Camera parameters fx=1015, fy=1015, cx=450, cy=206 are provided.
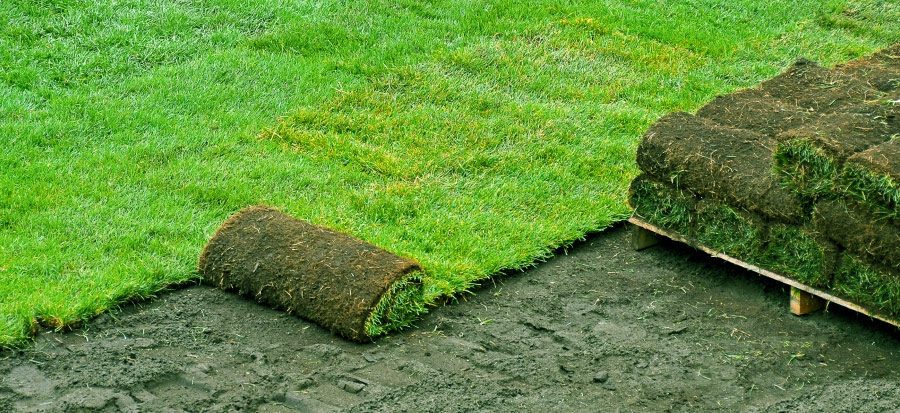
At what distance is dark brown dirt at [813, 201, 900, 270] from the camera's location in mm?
5512

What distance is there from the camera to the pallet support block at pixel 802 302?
20.2ft

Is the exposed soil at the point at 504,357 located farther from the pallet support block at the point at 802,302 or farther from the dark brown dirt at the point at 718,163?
the dark brown dirt at the point at 718,163

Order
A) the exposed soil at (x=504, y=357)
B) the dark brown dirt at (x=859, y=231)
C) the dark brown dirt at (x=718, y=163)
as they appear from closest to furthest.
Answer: the exposed soil at (x=504, y=357) → the dark brown dirt at (x=859, y=231) → the dark brown dirt at (x=718, y=163)

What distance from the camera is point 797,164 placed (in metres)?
5.80

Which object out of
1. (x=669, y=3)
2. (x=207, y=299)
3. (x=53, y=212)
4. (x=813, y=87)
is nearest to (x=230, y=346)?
(x=207, y=299)

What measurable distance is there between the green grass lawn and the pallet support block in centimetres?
162

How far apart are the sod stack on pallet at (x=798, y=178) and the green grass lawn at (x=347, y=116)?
3.34 feet

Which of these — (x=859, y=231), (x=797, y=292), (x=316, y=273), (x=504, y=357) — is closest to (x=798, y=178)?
(x=859, y=231)

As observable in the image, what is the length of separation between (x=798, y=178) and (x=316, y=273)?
9.29 feet

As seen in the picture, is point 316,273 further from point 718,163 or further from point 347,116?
point 347,116

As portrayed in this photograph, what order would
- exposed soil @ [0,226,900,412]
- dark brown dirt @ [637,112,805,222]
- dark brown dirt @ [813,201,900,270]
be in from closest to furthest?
exposed soil @ [0,226,900,412], dark brown dirt @ [813,201,900,270], dark brown dirt @ [637,112,805,222]

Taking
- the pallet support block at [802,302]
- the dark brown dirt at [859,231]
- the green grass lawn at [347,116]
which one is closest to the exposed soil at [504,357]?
the pallet support block at [802,302]

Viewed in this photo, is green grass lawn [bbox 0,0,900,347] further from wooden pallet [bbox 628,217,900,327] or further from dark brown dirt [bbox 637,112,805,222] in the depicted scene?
dark brown dirt [bbox 637,112,805,222]

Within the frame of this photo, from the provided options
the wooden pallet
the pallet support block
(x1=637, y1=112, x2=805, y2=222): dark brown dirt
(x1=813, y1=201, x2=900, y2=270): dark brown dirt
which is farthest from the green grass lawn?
(x1=813, y1=201, x2=900, y2=270): dark brown dirt
